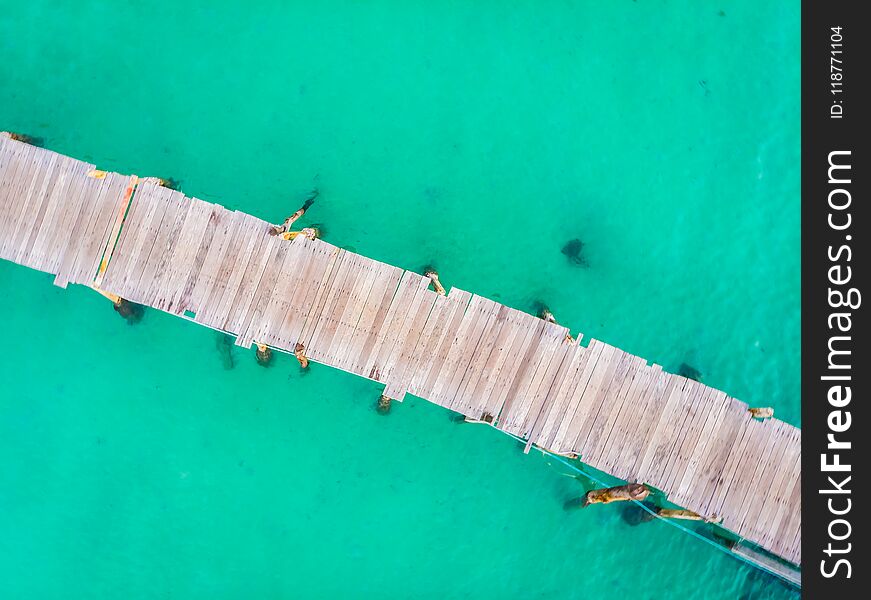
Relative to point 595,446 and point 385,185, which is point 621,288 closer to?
point 595,446

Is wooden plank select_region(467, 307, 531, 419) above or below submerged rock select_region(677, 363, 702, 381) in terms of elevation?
below

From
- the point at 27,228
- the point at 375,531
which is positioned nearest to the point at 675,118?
the point at 375,531

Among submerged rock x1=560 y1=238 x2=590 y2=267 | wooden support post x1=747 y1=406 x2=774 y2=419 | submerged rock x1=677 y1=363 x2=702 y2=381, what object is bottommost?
wooden support post x1=747 y1=406 x2=774 y2=419

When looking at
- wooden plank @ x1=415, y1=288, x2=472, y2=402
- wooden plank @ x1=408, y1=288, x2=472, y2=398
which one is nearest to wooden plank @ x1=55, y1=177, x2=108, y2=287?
wooden plank @ x1=408, y1=288, x2=472, y2=398

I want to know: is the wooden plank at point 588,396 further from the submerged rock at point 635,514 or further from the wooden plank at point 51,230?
the wooden plank at point 51,230

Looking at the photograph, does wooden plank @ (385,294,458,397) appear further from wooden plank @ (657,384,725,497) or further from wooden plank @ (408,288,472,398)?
wooden plank @ (657,384,725,497)

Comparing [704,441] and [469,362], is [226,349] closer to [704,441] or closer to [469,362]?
[469,362]
